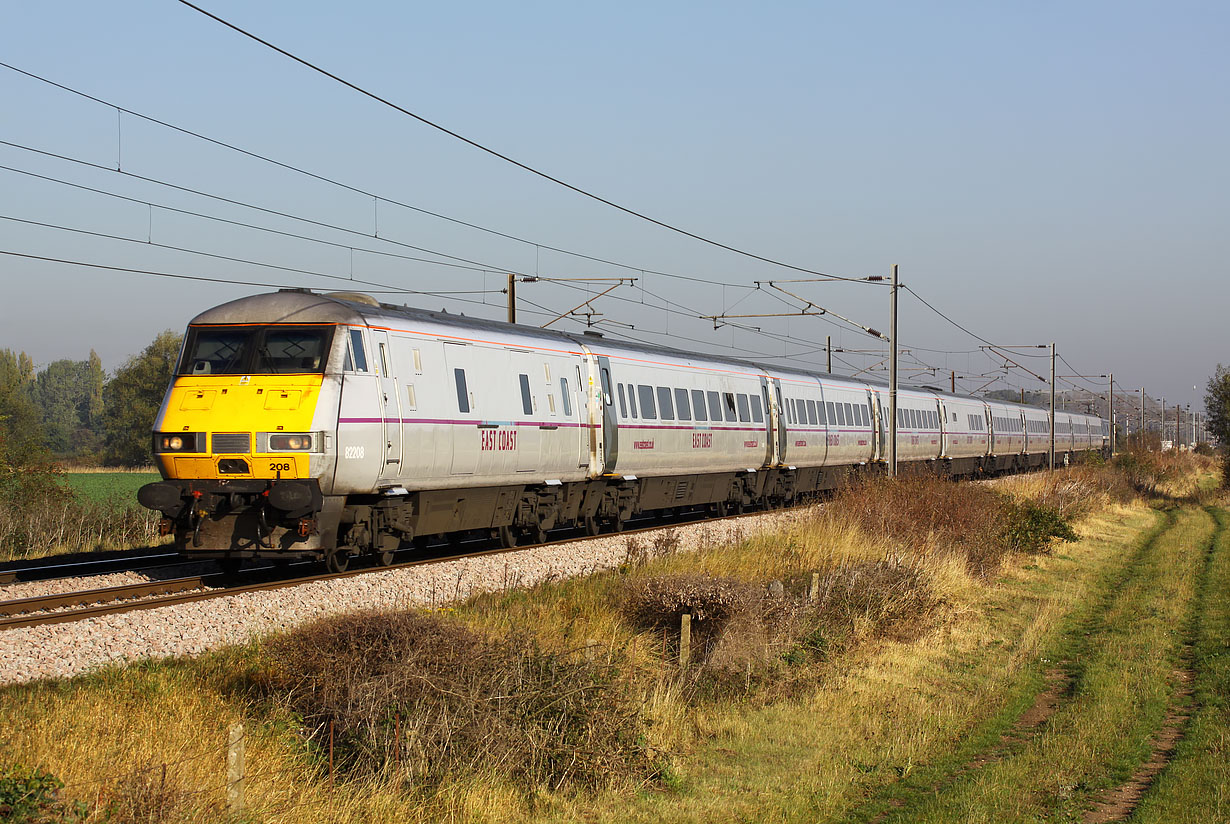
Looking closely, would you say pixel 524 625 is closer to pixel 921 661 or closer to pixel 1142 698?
pixel 921 661

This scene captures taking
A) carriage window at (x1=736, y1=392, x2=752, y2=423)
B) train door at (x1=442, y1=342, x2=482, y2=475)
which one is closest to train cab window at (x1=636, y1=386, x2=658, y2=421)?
A: carriage window at (x1=736, y1=392, x2=752, y2=423)

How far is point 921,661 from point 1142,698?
8.49 feet

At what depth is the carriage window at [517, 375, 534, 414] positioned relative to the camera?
19.8 m

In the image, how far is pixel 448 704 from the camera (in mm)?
9039

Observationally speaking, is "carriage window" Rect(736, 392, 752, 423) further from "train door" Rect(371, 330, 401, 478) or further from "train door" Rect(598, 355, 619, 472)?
"train door" Rect(371, 330, 401, 478)

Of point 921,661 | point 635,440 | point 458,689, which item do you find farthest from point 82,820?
point 635,440

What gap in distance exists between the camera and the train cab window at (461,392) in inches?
706

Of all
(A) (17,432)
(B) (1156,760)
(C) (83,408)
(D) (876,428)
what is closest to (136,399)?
(A) (17,432)

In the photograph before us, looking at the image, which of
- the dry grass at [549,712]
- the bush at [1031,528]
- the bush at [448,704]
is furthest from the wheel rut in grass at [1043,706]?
the bush at [448,704]

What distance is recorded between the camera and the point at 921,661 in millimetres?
15141

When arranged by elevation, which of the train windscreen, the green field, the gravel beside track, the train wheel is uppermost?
the train windscreen

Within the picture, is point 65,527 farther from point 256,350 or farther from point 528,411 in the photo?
point 528,411

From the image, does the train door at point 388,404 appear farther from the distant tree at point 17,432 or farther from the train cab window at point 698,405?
the distant tree at point 17,432

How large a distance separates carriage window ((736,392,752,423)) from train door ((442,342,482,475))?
476 inches
